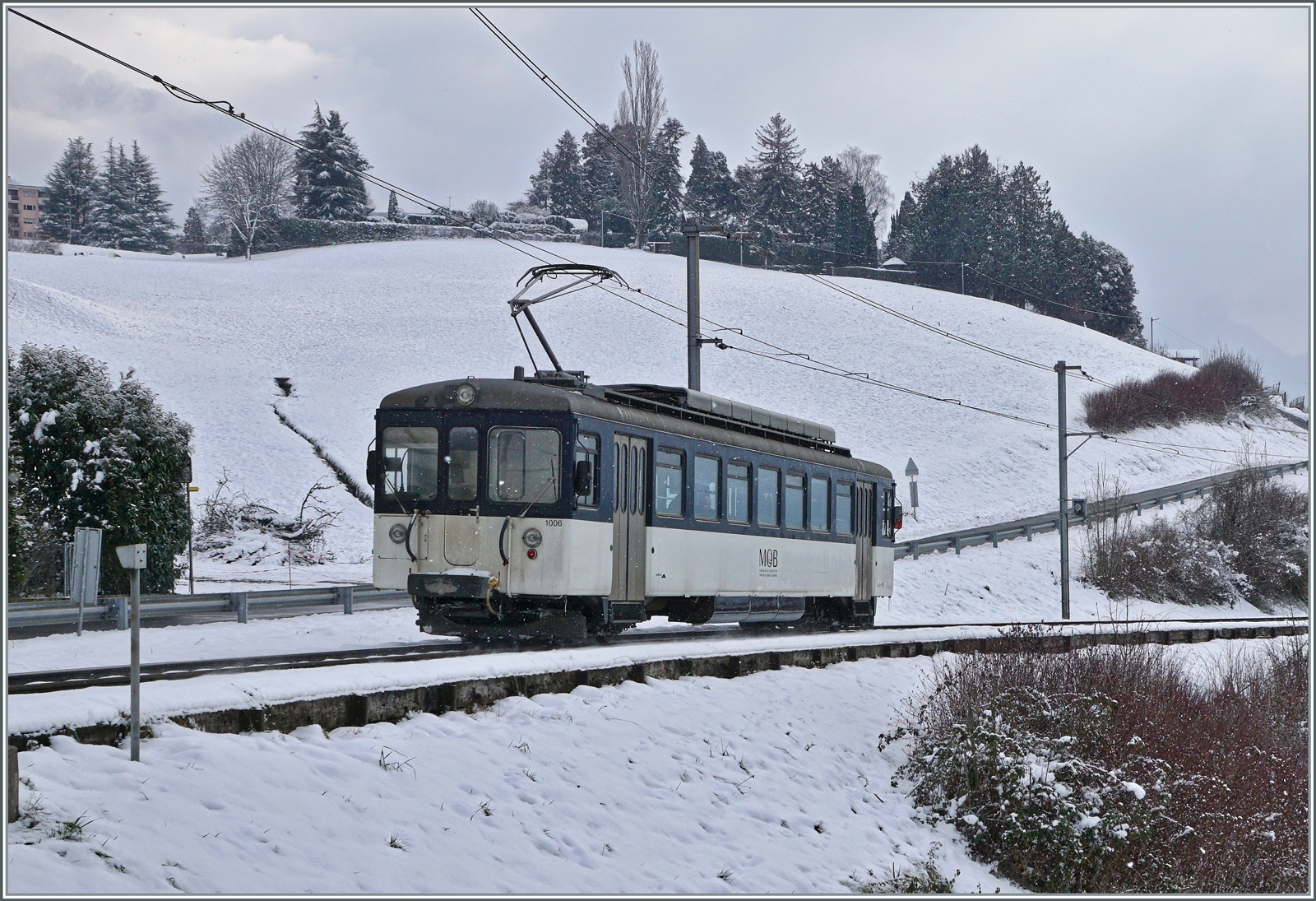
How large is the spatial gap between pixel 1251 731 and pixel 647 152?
94058 mm

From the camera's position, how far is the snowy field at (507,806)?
6.97 metres

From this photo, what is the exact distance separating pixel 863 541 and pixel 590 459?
32.3ft

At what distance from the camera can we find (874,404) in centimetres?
6244

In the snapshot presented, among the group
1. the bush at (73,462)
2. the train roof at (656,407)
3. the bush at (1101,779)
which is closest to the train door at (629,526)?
the train roof at (656,407)

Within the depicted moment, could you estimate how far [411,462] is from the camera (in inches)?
626

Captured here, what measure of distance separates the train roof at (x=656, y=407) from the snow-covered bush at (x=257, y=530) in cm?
1786

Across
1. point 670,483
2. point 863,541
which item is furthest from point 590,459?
point 863,541

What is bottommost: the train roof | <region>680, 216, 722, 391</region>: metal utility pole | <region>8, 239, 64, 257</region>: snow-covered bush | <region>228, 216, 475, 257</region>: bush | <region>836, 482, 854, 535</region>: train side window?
<region>836, 482, 854, 535</region>: train side window

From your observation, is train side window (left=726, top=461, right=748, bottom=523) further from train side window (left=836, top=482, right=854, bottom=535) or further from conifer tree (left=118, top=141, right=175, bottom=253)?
conifer tree (left=118, top=141, right=175, bottom=253)

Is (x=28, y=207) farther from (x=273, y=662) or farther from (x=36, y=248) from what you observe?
(x=273, y=662)

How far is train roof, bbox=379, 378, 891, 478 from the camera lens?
15.5 metres

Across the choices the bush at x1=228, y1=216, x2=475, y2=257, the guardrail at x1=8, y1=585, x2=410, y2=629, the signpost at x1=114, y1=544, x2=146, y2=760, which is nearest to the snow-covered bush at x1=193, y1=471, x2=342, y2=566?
the guardrail at x1=8, y1=585, x2=410, y2=629

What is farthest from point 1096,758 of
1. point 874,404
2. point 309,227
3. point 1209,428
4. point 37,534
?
point 309,227

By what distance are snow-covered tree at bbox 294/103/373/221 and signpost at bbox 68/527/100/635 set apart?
81912 millimetres
